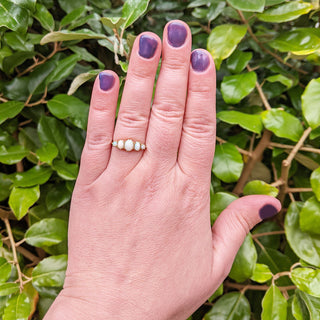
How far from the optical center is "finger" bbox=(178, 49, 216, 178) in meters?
0.59

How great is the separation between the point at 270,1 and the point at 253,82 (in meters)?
0.19

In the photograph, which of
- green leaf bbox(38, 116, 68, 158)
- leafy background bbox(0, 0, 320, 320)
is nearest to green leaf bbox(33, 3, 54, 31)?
leafy background bbox(0, 0, 320, 320)

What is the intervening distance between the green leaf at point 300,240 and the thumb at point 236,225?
0.47 feet

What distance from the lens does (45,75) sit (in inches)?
33.4

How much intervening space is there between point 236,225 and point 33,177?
491 mm

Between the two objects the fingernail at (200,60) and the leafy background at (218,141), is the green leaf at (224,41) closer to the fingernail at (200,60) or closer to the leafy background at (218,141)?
the leafy background at (218,141)

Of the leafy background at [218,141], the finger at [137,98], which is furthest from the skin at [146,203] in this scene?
the leafy background at [218,141]

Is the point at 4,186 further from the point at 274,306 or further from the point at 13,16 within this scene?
the point at 274,306

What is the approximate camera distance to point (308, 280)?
692 mm

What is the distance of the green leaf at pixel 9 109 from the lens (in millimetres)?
750

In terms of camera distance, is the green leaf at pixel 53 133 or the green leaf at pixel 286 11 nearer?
the green leaf at pixel 286 11

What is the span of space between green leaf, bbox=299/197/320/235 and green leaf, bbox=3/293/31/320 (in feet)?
2.17

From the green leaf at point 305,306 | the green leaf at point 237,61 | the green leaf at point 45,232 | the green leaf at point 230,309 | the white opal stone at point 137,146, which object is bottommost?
the green leaf at point 230,309

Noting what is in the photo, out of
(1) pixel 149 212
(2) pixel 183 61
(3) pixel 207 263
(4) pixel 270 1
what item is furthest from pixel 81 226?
(4) pixel 270 1
